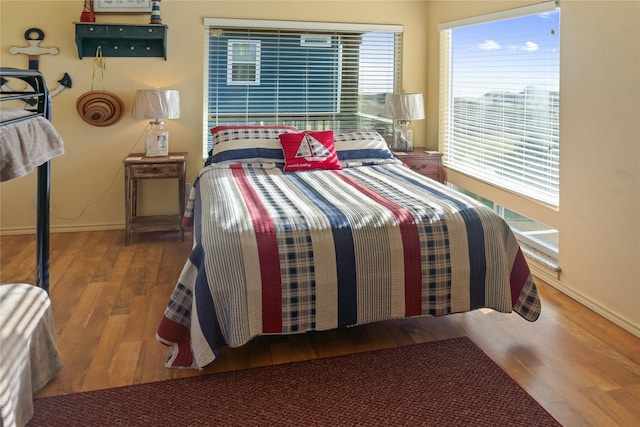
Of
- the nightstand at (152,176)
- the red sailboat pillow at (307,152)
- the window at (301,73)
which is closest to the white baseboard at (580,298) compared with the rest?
the red sailboat pillow at (307,152)

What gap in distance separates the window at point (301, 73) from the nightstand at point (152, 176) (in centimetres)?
53

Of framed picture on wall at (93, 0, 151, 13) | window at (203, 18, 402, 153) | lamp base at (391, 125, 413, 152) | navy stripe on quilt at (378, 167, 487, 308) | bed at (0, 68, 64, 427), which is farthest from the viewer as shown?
lamp base at (391, 125, 413, 152)

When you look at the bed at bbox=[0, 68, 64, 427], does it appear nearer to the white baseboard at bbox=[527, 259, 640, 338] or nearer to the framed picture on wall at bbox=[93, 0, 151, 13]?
the framed picture on wall at bbox=[93, 0, 151, 13]

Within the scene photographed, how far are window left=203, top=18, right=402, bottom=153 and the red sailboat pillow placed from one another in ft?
2.79

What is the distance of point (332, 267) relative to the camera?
2406mm

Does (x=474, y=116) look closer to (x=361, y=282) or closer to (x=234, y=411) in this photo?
(x=361, y=282)

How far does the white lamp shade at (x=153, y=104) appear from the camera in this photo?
413cm

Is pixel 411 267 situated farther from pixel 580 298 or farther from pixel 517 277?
pixel 580 298

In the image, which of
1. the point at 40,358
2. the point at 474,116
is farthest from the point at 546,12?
the point at 40,358

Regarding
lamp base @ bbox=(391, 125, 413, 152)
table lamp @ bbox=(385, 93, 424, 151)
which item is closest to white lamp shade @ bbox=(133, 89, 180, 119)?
table lamp @ bbox=(385, 93, 424, 151)

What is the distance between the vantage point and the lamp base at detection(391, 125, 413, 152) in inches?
188

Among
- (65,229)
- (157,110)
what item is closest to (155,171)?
(157,110)

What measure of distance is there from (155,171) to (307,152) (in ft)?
4.04

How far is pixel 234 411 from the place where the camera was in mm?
2039
